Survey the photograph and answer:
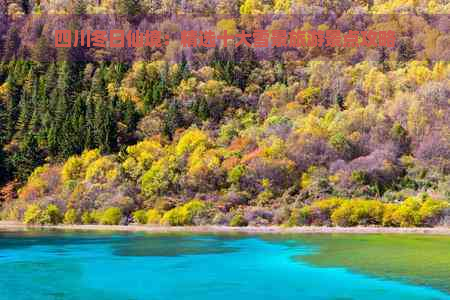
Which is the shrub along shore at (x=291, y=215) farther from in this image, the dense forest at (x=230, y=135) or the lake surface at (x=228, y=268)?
the lake surface at (x=228, y=268)

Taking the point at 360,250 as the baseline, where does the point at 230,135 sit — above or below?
below

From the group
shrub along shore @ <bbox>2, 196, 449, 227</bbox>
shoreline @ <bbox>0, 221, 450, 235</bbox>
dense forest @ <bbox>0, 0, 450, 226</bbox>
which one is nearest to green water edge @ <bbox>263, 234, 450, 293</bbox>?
shoreline @ <bbox>0, 221, 450, 235</bbox>

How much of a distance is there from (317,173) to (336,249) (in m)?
33.0

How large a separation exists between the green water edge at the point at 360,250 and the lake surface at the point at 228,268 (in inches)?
2.5

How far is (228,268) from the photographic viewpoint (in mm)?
42000

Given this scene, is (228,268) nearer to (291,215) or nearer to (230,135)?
(291,215)

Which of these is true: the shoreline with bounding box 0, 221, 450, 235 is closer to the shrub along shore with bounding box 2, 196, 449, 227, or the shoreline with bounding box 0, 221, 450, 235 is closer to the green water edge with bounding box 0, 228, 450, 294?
the shrub along shore with bounding box 2, 196, 449, 227

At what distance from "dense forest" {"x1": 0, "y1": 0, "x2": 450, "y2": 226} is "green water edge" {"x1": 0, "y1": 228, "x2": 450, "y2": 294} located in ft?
30.8

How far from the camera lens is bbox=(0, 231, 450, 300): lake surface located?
3334cm

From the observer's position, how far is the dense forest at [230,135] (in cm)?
8094

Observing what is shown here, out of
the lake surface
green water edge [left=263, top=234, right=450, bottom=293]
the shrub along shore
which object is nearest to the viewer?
the lake surface

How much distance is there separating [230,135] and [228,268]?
6138cm

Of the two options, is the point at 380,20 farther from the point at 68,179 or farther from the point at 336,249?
the point at 336,249

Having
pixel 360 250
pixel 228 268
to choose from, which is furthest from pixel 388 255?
pixel 228 268
